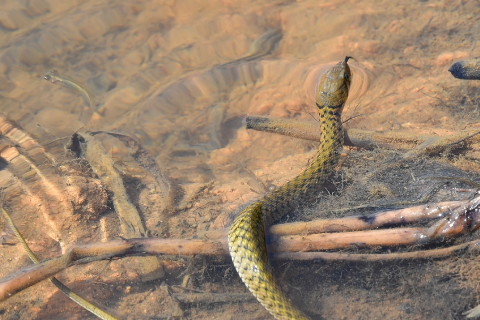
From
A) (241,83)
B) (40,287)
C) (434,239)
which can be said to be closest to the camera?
(434,239)

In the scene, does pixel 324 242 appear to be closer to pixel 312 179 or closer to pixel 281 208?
pixel 281 208

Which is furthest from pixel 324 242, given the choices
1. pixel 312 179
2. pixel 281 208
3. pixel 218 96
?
pixel 218 96

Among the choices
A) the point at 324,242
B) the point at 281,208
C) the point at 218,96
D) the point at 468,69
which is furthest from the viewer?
the point at 218,96

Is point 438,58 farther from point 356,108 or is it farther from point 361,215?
point 361,215

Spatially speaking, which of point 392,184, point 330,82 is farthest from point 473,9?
point 392,184

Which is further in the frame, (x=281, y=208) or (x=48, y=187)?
(x=48, y=187)

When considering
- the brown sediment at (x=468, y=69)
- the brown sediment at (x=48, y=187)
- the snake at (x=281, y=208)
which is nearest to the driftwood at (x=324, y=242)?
the snake at (x=281, y=208)

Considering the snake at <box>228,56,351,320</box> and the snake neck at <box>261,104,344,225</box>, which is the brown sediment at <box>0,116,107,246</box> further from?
the snake neck at <box>261,104,344,225</box>

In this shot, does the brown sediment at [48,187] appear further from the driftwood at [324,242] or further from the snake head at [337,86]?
the snake head at [337,86]
